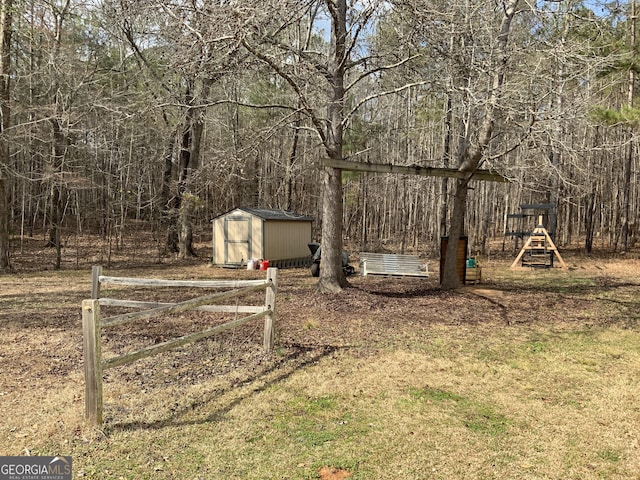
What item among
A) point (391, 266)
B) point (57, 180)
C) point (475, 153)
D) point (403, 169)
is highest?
point (475, 153)

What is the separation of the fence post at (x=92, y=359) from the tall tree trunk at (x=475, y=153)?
20.6 feet

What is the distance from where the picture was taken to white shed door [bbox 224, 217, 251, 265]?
15.4m

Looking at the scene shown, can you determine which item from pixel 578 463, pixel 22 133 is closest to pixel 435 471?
pixel 578 463

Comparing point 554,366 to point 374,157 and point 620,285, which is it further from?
point 374,157

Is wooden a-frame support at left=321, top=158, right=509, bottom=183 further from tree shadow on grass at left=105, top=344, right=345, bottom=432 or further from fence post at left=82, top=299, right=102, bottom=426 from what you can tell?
fence post at left=82, top=299, right=102, bottom=426

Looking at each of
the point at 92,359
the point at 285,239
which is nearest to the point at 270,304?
→ the point at 92,359

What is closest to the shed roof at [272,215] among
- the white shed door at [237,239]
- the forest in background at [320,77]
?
the white shed door at [237,239]

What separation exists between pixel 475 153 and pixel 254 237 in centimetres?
815

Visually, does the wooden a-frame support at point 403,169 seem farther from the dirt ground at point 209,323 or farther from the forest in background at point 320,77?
the dirt ground at point 209,323

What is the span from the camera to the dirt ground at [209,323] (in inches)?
157

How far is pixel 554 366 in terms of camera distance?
533 centimetres

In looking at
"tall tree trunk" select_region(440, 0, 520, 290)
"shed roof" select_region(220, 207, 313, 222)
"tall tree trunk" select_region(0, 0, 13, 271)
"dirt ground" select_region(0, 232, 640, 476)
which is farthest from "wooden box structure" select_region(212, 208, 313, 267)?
"tall tree trunk" select_region(440, 0, 520, 290)

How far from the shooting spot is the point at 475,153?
30.7 feet

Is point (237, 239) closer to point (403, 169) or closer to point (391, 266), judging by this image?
point (391, 266)
